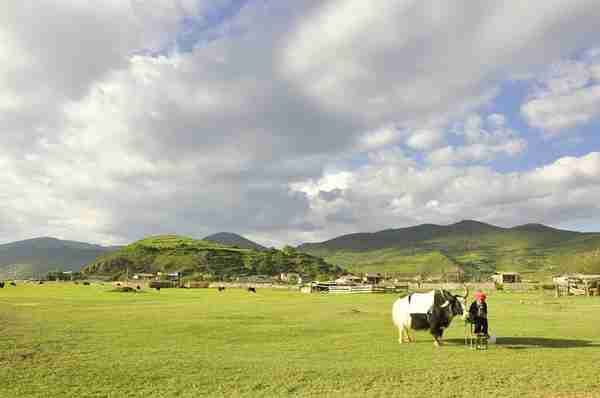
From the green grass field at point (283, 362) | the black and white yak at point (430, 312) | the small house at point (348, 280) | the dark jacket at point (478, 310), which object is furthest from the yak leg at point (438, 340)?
the small house at point (348, 280)

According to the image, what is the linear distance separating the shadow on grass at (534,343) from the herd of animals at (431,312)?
1.76 meters

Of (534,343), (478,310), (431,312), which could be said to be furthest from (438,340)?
(534,343)

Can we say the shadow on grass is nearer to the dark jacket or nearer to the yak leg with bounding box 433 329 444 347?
the yak leg with bounding box 433 329 444 347

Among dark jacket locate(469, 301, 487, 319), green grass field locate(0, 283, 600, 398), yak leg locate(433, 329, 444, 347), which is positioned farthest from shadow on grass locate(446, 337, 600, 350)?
dark jacket locate(469, 301, 487, 319)

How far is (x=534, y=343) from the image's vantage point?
75.6ft

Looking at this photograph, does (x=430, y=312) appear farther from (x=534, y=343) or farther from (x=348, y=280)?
(x=348, y=280)

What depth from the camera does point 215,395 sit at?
13617mm

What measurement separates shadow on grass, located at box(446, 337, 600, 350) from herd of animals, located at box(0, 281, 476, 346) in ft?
5.77

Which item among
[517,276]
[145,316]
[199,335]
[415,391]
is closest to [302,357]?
[415,391]

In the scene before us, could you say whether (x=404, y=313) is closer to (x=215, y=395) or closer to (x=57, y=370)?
(x=215, y=395)

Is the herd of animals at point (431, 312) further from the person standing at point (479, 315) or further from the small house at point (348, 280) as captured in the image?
the small house at point (348, 280)

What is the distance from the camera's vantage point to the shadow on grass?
22219 millimetres

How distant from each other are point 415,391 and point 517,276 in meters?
129

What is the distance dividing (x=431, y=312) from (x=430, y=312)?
5 centimetres
